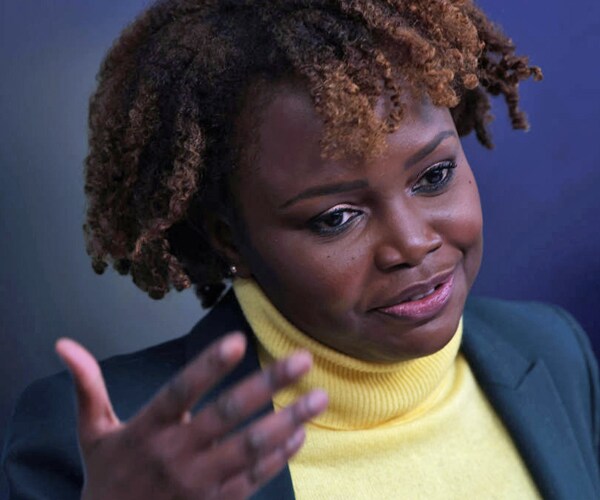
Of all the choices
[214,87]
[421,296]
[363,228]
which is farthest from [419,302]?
[214,87]

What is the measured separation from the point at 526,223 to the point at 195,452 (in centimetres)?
111

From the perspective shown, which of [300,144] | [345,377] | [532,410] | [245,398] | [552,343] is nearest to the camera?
[245,398]

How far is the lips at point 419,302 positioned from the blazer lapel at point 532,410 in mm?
256

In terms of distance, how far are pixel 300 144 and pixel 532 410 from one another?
523 mm

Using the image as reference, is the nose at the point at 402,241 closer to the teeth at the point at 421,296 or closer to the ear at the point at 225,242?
the teeth at the point at 421,296

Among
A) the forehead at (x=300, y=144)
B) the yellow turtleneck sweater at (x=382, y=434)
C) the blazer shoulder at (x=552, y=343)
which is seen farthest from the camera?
the blazer shoulder at (x=552, y=343)

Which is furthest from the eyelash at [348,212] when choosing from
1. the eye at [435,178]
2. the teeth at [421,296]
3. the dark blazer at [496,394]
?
the dark blazer at [496,394]

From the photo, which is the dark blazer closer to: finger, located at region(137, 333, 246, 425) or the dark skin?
the dark skin

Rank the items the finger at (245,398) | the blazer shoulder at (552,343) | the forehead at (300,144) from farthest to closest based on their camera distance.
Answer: the blazer shoulder at (552,343) < the forehead at (300,144) < the finger at (245,398)

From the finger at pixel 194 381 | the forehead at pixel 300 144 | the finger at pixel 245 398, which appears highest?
the forehead at pixel 300 144

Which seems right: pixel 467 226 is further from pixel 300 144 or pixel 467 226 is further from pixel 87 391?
pixel 87 391

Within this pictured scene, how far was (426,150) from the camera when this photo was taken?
102 cm

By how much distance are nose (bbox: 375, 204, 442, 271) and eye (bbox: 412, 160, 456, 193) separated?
0.14ft

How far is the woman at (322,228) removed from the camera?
3.27ft
